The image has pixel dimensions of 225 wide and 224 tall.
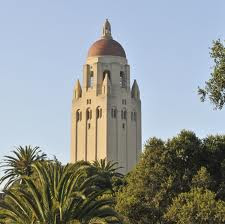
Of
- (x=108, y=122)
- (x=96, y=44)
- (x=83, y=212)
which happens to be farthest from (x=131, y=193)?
(x=96, y=44)

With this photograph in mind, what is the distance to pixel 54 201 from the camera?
3419cm

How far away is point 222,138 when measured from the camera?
186 feet

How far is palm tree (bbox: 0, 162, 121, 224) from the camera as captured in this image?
34.1 m

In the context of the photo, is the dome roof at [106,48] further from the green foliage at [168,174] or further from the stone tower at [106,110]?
the green foliage at [168,174]

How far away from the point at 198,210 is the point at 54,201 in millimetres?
15725

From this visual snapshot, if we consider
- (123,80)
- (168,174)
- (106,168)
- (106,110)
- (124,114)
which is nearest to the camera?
(168,174)

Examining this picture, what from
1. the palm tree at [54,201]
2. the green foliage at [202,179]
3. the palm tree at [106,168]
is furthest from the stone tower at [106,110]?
the palm tree at [54,201]

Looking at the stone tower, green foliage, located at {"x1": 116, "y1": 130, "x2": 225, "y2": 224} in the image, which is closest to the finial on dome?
the stone tower

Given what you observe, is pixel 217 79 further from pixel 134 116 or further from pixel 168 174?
pixel 134 116

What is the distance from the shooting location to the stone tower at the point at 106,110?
123 metres

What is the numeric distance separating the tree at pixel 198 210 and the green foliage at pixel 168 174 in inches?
95.2

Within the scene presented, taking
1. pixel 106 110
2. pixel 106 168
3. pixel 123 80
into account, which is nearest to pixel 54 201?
pixel 106 168

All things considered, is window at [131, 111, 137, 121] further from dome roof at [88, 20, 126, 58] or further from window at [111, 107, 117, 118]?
dome roof at [88, 20, 126, 58]

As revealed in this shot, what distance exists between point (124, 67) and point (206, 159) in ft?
246
